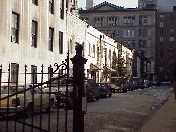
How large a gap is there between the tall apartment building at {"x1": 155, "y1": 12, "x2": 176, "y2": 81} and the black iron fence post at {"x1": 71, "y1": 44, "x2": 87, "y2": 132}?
12557 centimetres

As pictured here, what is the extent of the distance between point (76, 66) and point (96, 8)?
93.5 metres

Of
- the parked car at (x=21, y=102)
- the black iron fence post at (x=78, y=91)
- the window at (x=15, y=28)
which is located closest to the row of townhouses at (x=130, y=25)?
the window at (x=15, y=28)

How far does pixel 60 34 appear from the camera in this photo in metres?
35.6

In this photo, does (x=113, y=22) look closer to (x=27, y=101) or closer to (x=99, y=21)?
(x=99, y=21)

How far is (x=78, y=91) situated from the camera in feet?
24.0

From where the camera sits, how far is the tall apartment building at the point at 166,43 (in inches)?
5157

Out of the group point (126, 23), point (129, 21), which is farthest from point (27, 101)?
point (129, 21)

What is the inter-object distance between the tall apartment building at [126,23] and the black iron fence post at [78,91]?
93.1 metres

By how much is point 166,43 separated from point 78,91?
128m

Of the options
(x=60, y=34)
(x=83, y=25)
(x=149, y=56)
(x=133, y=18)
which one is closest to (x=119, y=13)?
(x=133, y=18)

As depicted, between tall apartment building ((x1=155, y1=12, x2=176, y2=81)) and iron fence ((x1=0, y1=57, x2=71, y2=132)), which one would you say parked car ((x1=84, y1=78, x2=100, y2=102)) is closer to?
iron fence ((x1=0, y1=57, x2=71, y2=132))

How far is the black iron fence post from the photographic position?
23.6ft

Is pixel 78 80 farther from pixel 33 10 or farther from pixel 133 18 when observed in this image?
pixel 133 18

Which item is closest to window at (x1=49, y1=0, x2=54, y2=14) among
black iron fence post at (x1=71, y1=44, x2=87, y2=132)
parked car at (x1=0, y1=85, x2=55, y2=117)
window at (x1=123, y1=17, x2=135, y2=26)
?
parked car at (x1=0, y1=85, x2=55, y2=117)
